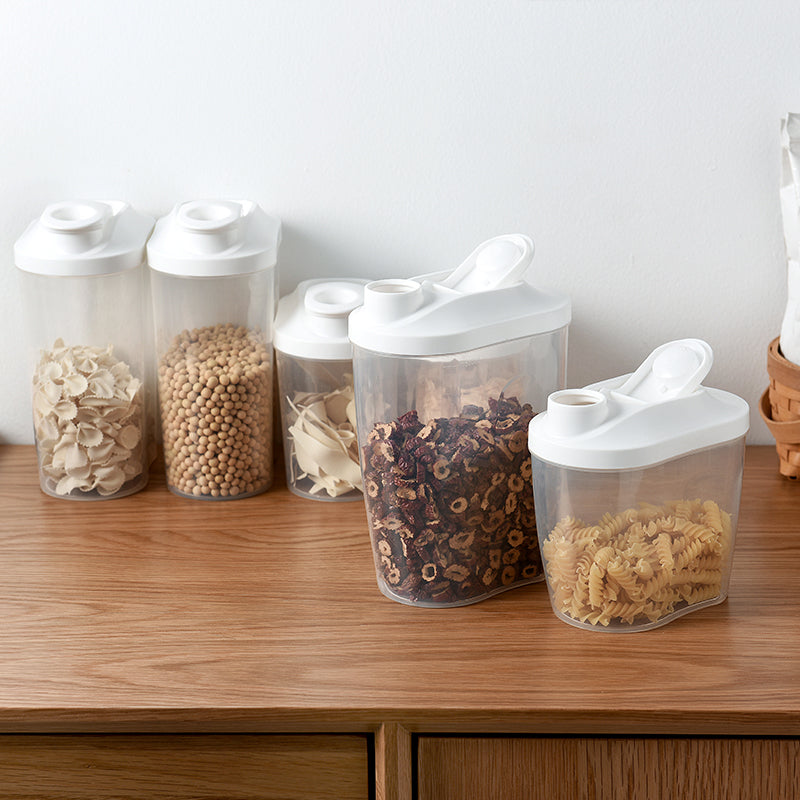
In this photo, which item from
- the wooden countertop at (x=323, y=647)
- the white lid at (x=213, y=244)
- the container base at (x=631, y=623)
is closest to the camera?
the wooden countertop at (x=323, y=647)

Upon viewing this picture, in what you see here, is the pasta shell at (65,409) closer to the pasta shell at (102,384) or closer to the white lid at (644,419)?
the pasta shell at (102,384)

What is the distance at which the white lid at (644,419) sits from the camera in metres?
0.81

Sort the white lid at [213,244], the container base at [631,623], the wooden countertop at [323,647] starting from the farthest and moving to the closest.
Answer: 1. the white lid at [213,244]
2. the container base at [631,623]
3. the wooden countertop at [323,647]

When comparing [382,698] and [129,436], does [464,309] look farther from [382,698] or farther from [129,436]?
[129,436]

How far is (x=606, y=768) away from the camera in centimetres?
79

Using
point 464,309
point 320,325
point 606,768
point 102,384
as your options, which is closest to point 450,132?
point 320,325

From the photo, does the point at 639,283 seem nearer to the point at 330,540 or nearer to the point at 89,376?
the point at 330,540

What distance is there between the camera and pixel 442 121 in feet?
3.80

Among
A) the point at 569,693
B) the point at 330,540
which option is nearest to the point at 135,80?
the point at 330,540

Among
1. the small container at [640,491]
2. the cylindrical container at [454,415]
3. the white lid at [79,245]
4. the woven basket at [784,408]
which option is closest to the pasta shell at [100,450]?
the white lid at [79,245]

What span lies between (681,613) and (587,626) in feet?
0.30

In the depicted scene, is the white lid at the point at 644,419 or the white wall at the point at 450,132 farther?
the white wall at the point at 450,132

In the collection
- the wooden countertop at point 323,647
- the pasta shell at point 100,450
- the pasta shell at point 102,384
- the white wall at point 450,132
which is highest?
the white wall at point 450,132

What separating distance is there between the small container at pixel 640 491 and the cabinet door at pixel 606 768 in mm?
115
